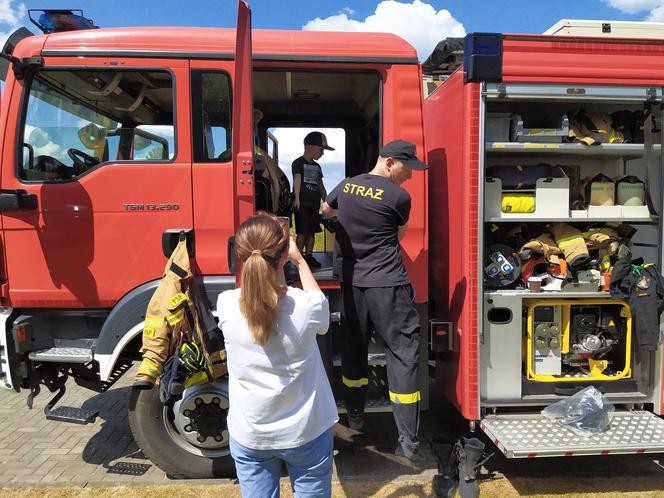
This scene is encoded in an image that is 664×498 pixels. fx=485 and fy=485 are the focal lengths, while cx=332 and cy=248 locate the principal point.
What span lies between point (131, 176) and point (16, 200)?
664 millimetres

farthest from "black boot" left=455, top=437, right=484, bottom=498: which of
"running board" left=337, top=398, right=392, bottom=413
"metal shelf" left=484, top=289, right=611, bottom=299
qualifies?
"metal shelf" left=484, top=289, right=611, bottom=299

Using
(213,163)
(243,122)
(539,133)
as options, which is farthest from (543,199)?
(213,163)

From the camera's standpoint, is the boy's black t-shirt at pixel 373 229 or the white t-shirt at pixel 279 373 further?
the boy's black t-shirt at pixel 373 229

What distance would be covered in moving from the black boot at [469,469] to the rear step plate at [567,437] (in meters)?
0.14

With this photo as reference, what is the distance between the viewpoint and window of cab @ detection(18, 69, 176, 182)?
2.97 meters

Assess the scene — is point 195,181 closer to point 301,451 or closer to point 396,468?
point 301,451

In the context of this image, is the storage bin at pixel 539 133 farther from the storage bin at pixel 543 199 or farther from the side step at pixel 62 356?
the side step at pixel 62 356

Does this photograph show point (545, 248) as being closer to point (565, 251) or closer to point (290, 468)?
point (565, 251)

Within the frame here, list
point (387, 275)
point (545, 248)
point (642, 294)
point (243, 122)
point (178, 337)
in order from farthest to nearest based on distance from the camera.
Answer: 1. point (545, 248)
2. point (642, 294)
3. point (387, 275)
4. point (178, 337)
5. point (243, 122)

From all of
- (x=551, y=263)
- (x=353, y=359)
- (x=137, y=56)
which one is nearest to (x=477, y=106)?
(x=551, y=263)

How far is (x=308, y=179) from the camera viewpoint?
3994 mm

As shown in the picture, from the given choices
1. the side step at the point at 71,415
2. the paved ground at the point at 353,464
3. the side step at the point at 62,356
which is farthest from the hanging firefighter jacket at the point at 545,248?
the side step at the point at 71,415

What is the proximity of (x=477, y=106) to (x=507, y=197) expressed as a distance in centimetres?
65

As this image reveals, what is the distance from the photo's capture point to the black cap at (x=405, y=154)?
2848mm
